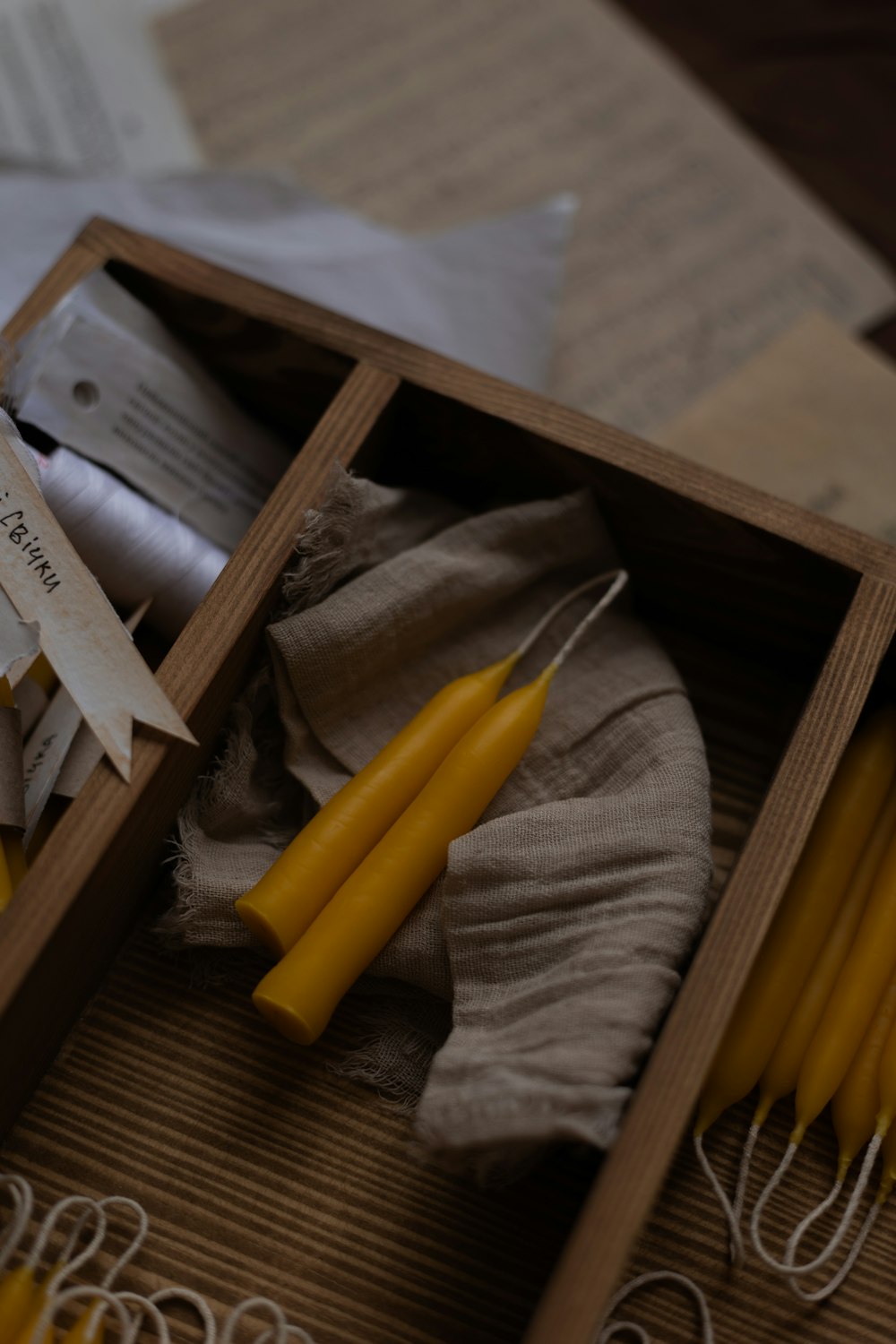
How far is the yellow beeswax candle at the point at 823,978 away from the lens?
532 mm

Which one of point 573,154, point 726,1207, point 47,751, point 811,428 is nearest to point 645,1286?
point 726,1207

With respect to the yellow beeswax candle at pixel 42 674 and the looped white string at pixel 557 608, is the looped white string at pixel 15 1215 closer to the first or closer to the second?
the yellow beeswax candle at pixel 42 674

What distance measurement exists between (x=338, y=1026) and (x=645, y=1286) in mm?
184

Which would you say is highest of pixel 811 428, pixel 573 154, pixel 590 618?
pixel 573 154

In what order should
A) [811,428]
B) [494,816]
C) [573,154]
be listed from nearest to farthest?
[494,816], [811,428], [573,154]

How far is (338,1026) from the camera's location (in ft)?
1.82

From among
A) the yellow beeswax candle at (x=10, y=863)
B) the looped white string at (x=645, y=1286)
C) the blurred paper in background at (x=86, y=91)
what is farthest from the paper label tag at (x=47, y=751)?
the blurred paper in background at (x=86, y=91)

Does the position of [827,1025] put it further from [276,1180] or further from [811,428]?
[811,428]

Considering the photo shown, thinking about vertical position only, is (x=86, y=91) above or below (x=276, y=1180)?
above

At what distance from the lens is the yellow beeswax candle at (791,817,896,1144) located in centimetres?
52

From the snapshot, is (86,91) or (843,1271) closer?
(843,1271)

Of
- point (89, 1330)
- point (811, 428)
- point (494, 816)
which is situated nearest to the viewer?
point (89, 1330)

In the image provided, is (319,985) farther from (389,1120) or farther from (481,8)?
(481,8)

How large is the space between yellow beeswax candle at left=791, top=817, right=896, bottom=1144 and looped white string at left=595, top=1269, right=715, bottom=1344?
0.27ft
